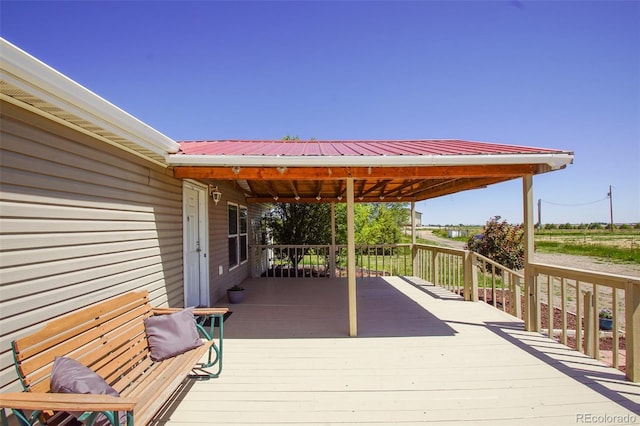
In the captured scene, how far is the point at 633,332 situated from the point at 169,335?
A: 4148 mm

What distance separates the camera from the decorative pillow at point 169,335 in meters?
2.50

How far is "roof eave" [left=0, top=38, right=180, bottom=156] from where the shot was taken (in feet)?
4.59

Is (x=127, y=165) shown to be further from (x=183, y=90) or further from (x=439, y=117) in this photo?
(x=439, y=117)

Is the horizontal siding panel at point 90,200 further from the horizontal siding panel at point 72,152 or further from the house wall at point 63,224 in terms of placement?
the horizontal siding panel at point 72,152

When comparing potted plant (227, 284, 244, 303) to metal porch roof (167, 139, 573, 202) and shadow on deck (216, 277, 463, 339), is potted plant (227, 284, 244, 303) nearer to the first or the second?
shadow on deck (216, 277, 463, 339)

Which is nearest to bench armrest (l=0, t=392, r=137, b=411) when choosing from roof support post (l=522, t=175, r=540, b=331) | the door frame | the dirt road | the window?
the door frame

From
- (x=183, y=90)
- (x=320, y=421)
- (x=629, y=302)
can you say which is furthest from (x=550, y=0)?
(x=183, y=90)

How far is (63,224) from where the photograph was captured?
210cm

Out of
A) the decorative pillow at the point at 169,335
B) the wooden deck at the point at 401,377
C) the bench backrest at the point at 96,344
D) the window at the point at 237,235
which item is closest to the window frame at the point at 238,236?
the window at the point at 237,235

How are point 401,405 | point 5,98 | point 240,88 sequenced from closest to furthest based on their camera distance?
point 5,98 → point 401,405 → point 240,88

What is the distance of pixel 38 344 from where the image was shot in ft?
5.39

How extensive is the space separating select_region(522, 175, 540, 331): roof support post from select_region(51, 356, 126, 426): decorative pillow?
14.7 feet

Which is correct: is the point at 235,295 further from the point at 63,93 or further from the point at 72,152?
the point at 63,93

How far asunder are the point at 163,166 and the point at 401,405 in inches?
143
